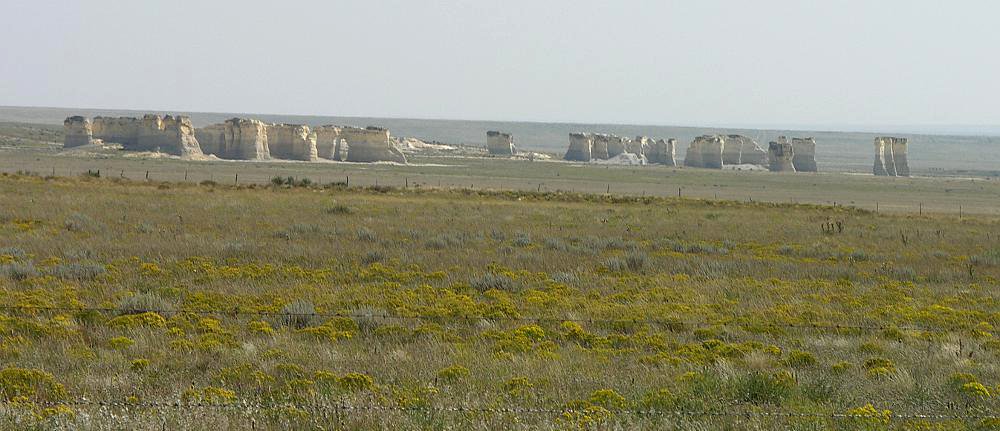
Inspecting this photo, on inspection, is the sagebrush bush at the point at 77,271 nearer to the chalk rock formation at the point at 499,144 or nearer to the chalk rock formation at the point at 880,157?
the chalk rock formation at the point at 880,157

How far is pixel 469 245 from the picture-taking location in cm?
2242

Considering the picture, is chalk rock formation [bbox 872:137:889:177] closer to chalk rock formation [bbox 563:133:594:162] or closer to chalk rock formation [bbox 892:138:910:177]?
chalk rock formation [bbox 892:138:910:177]

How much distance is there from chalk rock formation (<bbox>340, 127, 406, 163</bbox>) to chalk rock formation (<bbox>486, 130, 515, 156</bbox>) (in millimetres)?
→ 34381

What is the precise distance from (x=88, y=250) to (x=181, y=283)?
4.45 metres

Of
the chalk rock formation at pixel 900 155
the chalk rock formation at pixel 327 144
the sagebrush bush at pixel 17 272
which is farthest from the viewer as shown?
the chalk rock formation at pixel 900 155

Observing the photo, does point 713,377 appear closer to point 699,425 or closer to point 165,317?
point 699,425

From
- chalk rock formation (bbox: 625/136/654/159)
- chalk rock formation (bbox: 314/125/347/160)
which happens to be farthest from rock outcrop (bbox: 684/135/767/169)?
chalk rock formation (bbox: 314/125/347/160)

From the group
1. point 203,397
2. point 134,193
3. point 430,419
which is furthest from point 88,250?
point 134,193

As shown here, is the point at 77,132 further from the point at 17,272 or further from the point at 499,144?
the point at 17,272

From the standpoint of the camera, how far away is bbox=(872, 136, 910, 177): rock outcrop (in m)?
110

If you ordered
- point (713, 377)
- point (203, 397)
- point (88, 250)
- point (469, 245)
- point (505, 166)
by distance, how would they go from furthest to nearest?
point (505, 166) → point (469, 245) → point (88, 250) → point (713, 377) → point (203, 397)

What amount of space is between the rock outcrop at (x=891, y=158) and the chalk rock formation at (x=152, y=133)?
74.5 metres

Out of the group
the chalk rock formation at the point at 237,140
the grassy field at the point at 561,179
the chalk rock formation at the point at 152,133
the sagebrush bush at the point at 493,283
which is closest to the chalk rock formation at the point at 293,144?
the chalk rock formation at the point at 237,140

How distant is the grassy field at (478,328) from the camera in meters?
7.48
